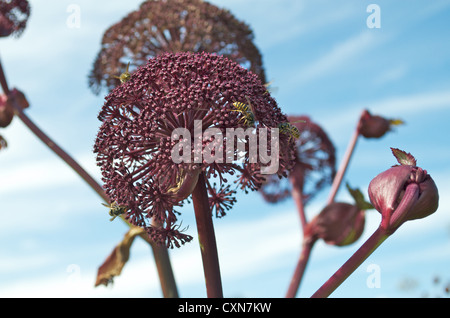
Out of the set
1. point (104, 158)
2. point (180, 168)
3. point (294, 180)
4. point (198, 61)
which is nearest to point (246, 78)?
point (198, 61)

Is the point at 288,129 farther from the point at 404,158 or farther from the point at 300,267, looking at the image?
the point at 300,267

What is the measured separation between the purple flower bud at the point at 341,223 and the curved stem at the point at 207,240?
1317 mm

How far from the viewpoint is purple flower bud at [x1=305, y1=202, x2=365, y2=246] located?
11.3ft

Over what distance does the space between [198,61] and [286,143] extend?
561 mm

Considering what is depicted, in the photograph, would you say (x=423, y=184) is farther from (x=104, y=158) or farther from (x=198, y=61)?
(x=104, y=158)

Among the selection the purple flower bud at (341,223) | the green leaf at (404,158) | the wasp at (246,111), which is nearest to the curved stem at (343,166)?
the purple flower bud at (341,223)

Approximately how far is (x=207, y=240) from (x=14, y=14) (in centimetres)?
329

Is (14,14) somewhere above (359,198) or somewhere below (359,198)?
above

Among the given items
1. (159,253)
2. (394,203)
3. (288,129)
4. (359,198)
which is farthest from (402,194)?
(159,253)

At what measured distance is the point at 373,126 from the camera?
5.05 m

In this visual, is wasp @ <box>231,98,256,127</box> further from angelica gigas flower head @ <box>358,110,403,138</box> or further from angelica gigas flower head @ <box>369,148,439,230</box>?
angelica gigas flower head @ <box>358,110,403,138</box>

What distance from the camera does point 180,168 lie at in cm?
231

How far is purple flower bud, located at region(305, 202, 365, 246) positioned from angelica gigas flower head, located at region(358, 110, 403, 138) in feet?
4.87

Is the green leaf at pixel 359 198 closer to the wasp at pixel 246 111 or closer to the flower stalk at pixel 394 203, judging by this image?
the flower stalk at pixel 394 203
